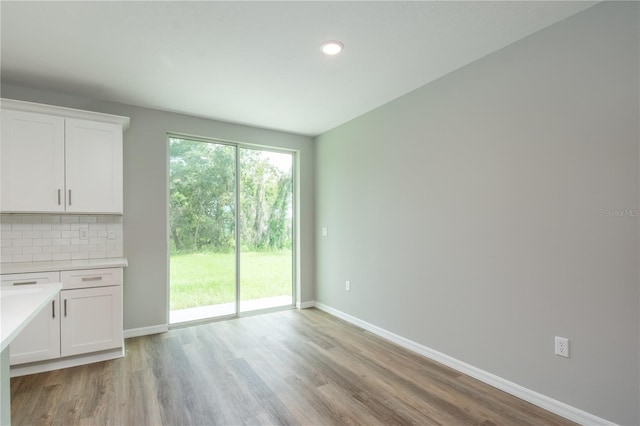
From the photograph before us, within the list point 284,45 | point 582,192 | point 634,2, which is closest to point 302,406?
point 582,192

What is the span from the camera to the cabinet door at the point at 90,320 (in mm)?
2746

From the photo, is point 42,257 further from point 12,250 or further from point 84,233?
point 84,233

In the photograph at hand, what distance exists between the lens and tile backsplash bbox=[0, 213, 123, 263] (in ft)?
9.71

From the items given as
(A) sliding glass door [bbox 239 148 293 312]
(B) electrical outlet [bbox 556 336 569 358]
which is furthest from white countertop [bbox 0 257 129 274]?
(B) electrical outlet [bbox 556 336 569 358]

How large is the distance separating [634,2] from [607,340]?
197 centimetres

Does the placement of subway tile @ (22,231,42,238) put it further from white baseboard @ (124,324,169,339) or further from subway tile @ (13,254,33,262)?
white baseboard @ (124,324,169,339)

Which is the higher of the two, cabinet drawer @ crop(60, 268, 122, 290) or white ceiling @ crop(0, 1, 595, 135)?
white ceiling @ crop(0, 1, 595, 135)

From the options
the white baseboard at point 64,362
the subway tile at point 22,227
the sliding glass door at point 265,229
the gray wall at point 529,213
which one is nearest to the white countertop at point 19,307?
the white baseboard at point 64,362

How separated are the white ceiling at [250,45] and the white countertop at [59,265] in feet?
5.55

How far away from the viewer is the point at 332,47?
2346 mm

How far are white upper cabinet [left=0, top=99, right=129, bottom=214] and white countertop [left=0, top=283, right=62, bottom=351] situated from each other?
1546mm

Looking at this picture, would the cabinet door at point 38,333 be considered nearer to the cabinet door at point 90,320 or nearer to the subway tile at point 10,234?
the cabinet door at point 90,320

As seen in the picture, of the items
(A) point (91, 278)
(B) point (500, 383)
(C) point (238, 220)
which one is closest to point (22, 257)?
(A) point (91, 278)

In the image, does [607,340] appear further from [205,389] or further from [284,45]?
[284,45]
